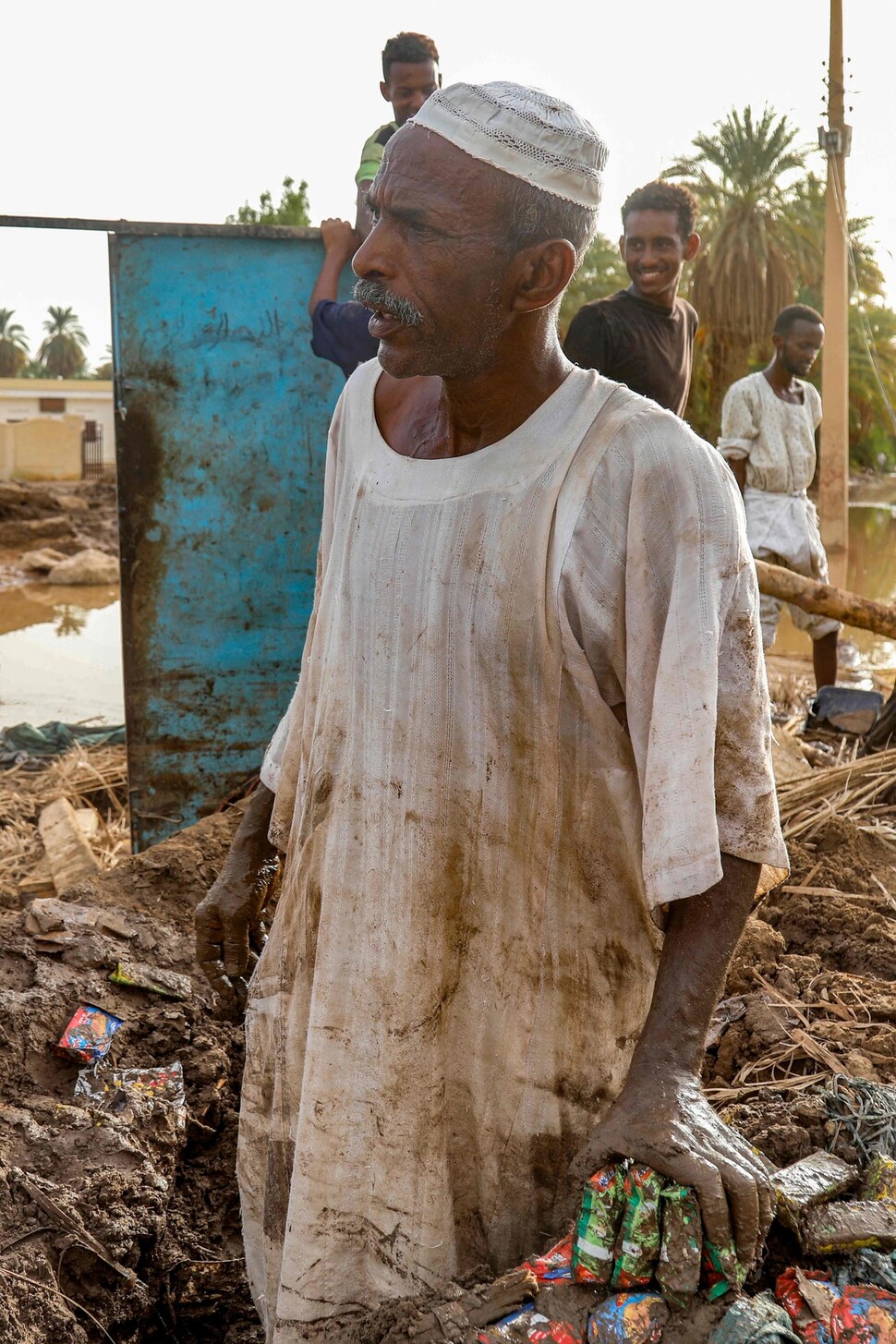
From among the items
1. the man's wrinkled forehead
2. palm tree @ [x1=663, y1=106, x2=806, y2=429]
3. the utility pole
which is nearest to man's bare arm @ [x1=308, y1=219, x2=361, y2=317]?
the man's wrinkled forehead

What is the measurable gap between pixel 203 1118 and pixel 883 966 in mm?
1805

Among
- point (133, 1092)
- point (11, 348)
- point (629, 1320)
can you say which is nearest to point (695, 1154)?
point (629, 1320)

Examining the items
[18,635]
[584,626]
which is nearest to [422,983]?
[584,626]

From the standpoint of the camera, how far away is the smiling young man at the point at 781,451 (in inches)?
264

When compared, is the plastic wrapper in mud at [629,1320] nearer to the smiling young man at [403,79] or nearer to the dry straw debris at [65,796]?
the smiling young man at [403,79]

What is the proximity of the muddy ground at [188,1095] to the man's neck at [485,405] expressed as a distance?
111 cm

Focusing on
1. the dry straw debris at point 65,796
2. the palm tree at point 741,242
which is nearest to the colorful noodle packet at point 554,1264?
the dry straw debris at point 65,796

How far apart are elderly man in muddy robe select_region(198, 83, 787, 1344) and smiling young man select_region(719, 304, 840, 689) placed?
5.10m

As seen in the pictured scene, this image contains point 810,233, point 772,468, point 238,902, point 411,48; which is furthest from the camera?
point 810,233

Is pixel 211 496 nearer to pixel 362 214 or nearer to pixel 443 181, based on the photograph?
pixel 362 214

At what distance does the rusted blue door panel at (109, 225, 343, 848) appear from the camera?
185 inches

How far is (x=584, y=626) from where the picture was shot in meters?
1.58

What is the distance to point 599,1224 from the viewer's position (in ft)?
4.72

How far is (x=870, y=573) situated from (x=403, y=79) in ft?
46.1
